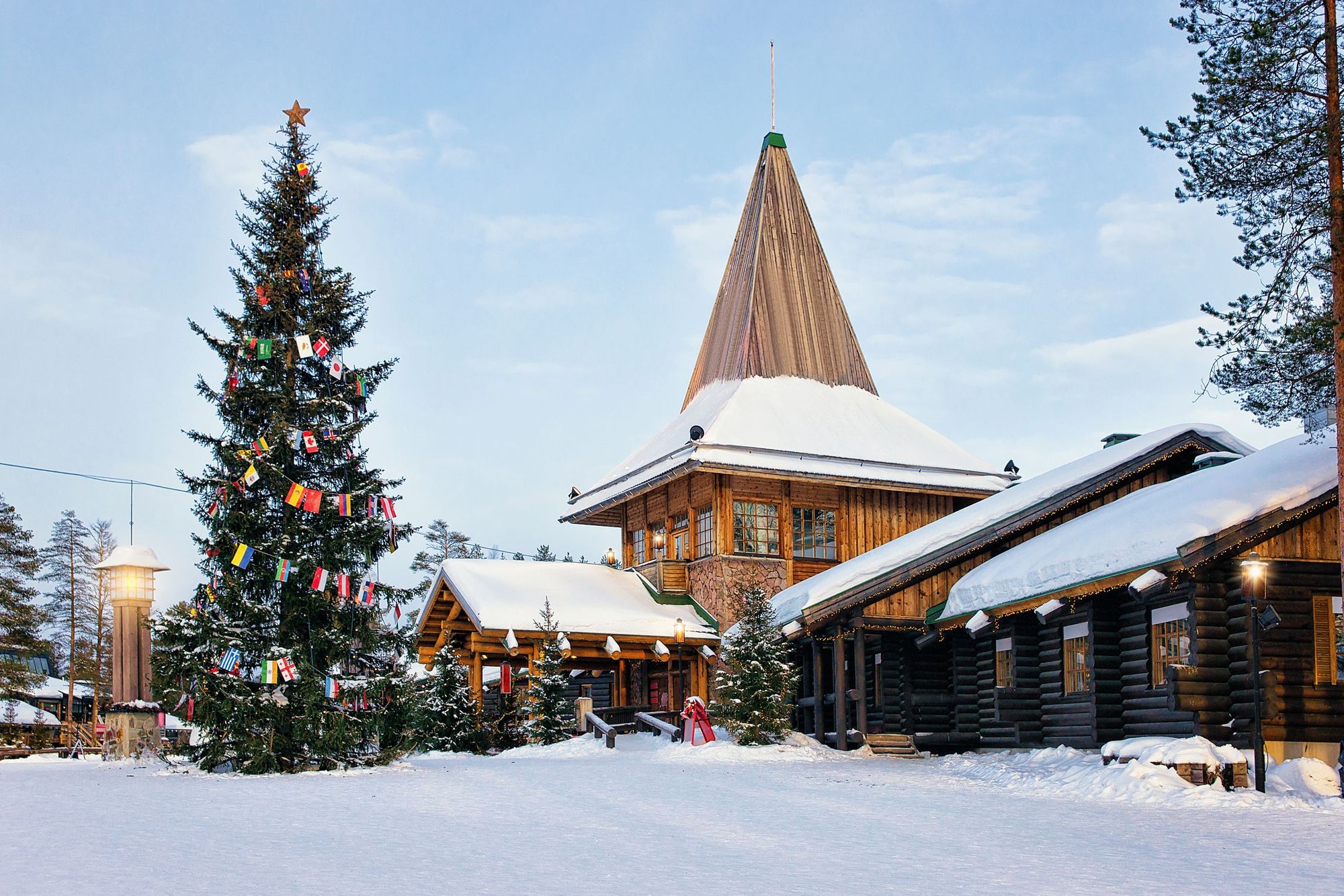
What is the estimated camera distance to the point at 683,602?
32125 mm

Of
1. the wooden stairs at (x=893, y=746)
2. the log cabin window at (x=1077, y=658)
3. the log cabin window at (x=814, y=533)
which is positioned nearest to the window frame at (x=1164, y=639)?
the log cabin window at (x=1077, y=658)

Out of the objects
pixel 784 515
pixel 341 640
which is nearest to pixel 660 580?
pixel 784 515

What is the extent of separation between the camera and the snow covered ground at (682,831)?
10172 mm

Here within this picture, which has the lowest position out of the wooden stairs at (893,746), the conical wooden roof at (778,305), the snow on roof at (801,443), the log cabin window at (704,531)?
the wooden stairs at (893,746)

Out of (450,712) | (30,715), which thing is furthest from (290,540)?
(30,715)

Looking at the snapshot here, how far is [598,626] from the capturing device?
29.0m

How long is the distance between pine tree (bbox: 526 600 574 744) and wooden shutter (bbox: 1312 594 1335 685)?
1433 centimetres

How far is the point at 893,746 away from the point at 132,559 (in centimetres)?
1548

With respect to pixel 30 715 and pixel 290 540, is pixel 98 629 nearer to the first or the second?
pixel 30 715

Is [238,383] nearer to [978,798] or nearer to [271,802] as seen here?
[271,802]

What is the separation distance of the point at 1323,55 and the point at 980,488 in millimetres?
17043

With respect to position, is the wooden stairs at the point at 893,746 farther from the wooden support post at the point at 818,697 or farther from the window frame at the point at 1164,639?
the window frame at the point at 1164,639

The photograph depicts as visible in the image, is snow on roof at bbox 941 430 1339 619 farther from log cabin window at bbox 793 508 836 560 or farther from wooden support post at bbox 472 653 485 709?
wooden support post at bbox 472 653 485 709

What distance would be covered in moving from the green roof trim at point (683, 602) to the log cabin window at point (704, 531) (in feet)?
3.54
